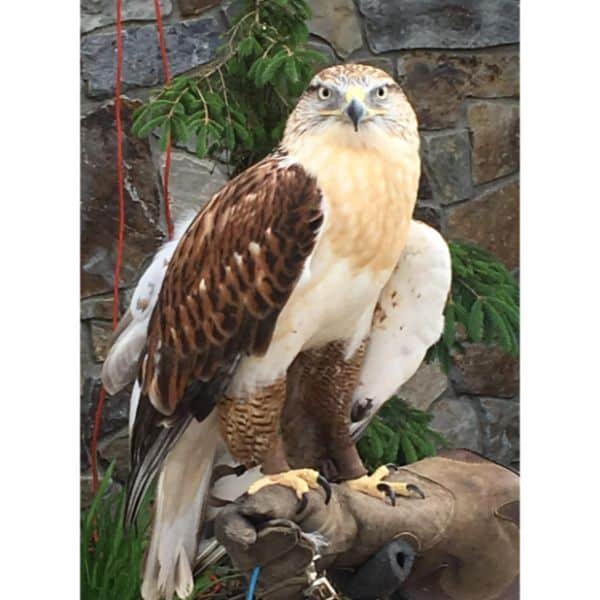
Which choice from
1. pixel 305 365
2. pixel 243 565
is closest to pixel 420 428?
Answer: pixel 305 365

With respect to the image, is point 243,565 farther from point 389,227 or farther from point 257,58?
point 257,58

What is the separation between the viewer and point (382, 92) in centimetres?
191

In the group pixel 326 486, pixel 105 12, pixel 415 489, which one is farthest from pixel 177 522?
pixel 105 12

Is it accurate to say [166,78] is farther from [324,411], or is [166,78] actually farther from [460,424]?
[460,424]

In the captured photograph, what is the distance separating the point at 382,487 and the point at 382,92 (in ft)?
1.78

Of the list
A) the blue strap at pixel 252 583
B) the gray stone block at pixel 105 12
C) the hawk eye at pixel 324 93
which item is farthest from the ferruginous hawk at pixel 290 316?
the gray stone block at pixel 105 12

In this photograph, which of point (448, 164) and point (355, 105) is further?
point (448, 164)

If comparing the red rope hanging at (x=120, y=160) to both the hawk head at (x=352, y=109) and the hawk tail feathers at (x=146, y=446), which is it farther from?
the hawk head at (x=352, y=109)

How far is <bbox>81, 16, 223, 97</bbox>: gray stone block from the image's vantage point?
1999mm

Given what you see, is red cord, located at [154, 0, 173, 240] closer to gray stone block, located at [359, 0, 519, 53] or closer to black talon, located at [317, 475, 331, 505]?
gray stone block, located at [359, 0, 519, 53]

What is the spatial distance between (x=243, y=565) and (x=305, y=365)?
0.93 ft

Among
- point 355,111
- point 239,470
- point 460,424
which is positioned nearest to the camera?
point 355,111

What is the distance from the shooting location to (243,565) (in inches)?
73.7

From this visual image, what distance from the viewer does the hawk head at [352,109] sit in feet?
6.15
